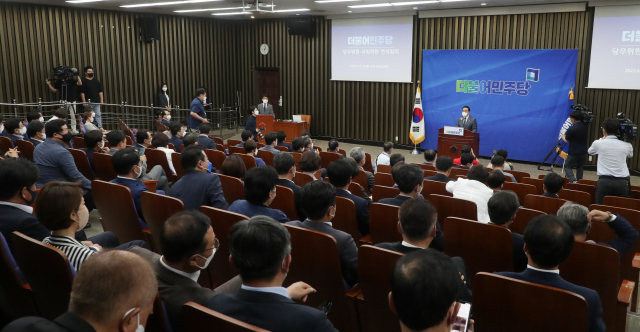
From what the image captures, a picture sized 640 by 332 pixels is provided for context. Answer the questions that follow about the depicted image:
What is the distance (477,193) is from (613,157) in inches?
127

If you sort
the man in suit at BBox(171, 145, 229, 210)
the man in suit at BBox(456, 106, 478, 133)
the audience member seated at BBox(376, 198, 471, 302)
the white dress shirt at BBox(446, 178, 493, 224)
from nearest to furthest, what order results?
the audience member seated at BBox(376, 198, 471, 302)
the man in suit at BBox(171, 145, 229, 210)
the white dress shirt at BBox(446, 178, 493, 224)
the man in suit at BBox(456, 106, 478, 133)

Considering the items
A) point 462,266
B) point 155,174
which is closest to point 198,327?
point 462,266

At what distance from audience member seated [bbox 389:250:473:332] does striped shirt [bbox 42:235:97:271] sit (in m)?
1.68

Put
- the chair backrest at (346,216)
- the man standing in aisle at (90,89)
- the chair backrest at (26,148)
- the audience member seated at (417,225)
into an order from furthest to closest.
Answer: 1. the man standing in aisle at (90,89)
2. the chair backrest at (26,148)
3. the chair backrest at (346,216)
4. the audience member seated at (417,225)

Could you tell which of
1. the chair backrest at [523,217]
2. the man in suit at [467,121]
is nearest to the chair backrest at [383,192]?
the chair backrest at [523,217]

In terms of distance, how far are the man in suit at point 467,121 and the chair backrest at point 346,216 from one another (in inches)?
310

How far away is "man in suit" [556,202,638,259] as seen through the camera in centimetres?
296

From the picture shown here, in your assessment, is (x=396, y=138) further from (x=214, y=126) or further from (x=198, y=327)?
(x=198, y=327)

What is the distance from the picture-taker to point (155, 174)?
511 centimetres

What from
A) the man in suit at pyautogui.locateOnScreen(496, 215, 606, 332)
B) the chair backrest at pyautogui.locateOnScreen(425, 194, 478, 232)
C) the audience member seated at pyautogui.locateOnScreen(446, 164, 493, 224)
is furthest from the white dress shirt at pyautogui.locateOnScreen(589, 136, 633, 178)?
the man in suit at pyautogui.locateOnScreen(496, 215, 606, 332)

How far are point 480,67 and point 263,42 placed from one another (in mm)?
7037

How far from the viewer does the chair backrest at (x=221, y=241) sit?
306 centimetres

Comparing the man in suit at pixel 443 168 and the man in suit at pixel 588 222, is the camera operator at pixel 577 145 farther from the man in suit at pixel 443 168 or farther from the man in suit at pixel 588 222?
the man in suit at pixel 588 222

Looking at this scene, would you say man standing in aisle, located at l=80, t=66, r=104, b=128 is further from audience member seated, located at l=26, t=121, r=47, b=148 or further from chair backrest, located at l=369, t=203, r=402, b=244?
chair backrest, located at l=369, t=203, r=402, b=244
